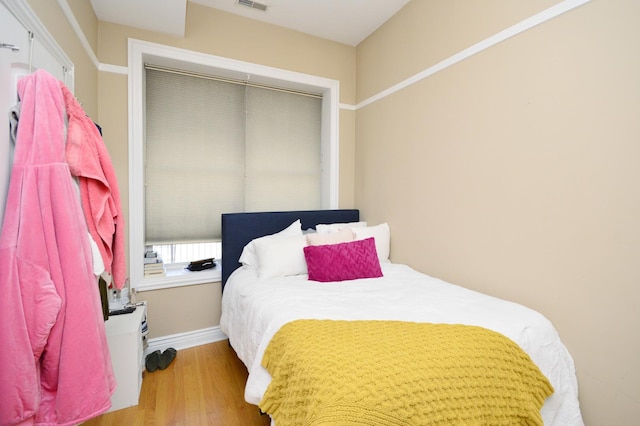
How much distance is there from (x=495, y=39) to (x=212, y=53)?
2.13m

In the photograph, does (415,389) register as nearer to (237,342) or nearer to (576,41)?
(237,342)

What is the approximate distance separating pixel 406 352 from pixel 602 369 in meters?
1.07

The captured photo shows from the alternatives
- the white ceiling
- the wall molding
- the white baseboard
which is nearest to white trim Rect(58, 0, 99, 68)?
the wall molding

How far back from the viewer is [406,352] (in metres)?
1.13

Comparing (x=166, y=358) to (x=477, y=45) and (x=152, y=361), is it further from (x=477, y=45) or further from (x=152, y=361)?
(x=477, y=45)

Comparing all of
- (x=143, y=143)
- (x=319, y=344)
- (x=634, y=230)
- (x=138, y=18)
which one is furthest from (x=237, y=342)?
(x=138, y=18)

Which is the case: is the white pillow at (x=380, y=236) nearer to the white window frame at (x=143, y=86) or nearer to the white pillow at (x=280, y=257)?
the white pillow at (x=280, y=257)

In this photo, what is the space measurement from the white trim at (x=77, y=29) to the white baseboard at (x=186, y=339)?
216cm

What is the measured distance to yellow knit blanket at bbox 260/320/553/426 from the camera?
0.96m

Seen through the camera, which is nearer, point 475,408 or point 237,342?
point 475,408

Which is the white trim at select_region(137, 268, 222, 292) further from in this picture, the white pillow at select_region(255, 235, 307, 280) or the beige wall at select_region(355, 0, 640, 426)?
the beige wall at select_region(355, 0, 640, 426)

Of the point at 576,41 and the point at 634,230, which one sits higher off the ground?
the point at 576,41

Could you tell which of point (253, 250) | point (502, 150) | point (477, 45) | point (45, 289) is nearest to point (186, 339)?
point (253, 250)

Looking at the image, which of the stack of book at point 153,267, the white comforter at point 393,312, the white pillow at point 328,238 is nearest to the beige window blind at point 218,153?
the stack of book at point 153,267
